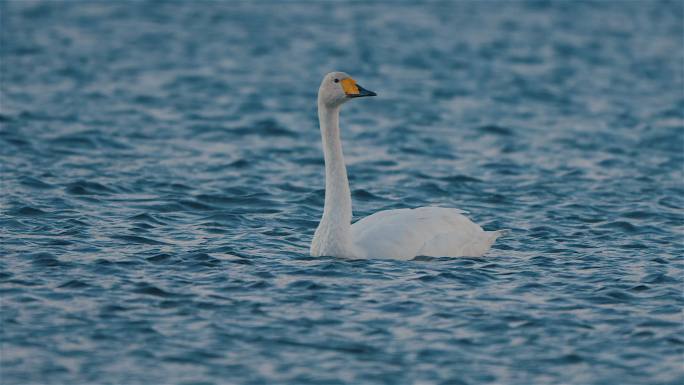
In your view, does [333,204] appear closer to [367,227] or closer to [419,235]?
[367,227]

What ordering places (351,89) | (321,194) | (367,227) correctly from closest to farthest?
(351,89), (367,227), (321,194)

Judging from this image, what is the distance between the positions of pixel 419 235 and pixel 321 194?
13.9ft

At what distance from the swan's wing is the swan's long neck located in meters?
0.17

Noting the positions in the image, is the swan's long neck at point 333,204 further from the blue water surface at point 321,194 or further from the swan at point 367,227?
the blue water surface at point 321,194

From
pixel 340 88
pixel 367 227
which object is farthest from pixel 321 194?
pixel 340 88

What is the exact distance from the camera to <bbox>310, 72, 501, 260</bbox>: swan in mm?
12062

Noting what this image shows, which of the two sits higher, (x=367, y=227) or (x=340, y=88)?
(x=340, y=88)

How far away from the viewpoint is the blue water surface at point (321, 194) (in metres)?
9.61

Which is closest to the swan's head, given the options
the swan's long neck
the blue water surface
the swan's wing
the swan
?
the swan

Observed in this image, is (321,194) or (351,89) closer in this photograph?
(351,89)

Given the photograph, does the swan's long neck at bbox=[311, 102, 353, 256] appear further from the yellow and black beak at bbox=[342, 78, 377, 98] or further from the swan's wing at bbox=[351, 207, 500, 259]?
the yellow and black beak at bbox=[342, 78, 377, 98]

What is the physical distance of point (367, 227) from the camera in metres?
12.4

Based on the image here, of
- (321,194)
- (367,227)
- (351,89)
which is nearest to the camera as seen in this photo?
(351,89)

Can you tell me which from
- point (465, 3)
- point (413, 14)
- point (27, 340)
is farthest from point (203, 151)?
point (465, 3)
